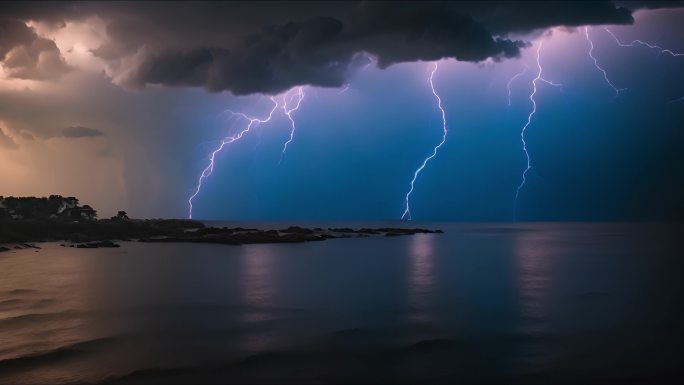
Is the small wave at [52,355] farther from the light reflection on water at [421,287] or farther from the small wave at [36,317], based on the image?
the light reflection on water at [421,287]

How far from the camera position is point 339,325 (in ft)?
36.4

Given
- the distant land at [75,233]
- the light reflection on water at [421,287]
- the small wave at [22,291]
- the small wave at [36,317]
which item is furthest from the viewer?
the distant land at [75,233]

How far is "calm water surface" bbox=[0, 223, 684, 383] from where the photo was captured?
25.5 ft

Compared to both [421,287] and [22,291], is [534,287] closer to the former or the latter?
[421,287]

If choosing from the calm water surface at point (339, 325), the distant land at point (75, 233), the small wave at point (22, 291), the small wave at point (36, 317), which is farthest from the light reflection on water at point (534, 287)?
the distant land at point (75, 233)

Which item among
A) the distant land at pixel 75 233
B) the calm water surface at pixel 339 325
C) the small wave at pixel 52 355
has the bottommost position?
the small wave at pixel 52 355

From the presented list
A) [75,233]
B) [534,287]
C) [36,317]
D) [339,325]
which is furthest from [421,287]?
→ [75,233]

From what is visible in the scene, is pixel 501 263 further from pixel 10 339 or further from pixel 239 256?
pixel 10 339

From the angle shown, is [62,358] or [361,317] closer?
[62,358]

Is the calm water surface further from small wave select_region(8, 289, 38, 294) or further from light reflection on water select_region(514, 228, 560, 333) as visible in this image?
small wave select_region(8, 289, 38, 294)

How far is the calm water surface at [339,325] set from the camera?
7773 mm

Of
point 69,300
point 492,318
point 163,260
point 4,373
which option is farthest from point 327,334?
point 163,260

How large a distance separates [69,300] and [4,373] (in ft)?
24.9

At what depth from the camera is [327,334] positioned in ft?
33.7
